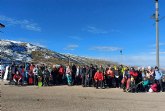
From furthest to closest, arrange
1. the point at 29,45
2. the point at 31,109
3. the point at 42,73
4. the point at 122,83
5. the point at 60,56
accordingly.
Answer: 1. the point at 29,45
2. the point at 60,56
3. the point at 42,73
4. the point at 122,83
5. the point at 31,109

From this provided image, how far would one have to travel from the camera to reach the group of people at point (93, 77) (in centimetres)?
2355

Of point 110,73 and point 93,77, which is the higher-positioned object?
point 110,73

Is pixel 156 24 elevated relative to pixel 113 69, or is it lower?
elevated

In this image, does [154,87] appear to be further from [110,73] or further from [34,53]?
[34,53]

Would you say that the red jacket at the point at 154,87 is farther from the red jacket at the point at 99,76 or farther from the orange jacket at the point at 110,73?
the red jacket at the point at 99,76

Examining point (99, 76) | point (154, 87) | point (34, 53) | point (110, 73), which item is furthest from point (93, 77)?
point (34, 53)

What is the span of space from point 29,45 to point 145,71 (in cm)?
5327

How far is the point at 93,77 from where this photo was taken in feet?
84.4

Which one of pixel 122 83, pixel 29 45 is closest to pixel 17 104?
pixel 122 83

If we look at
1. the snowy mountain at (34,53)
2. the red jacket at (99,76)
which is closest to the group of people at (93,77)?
the red jacket at (99,76)

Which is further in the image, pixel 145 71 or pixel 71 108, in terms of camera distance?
pixel 145 71

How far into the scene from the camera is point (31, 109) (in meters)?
13.6

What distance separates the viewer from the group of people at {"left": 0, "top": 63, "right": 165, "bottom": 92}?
23.5m

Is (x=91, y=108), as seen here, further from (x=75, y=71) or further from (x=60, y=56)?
(x=60, y=56)
